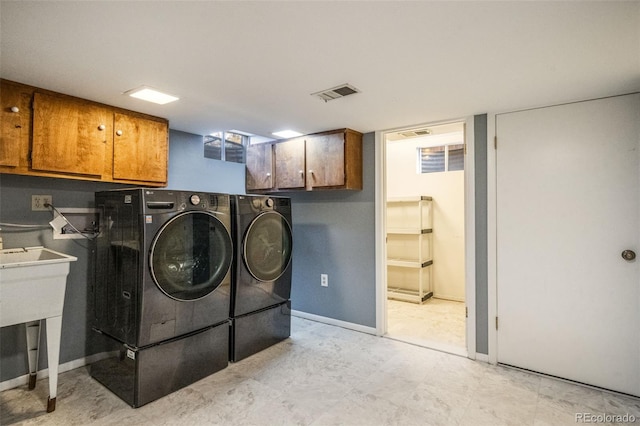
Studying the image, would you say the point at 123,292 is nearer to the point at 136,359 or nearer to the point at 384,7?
the point at 136,359

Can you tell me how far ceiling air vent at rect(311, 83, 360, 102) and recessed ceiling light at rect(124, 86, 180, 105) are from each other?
1.03 meters

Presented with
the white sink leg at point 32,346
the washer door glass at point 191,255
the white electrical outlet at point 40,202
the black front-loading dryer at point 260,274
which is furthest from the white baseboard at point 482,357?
the white electrical outlet at point 40,202

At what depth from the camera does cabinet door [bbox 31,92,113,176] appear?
84.1 inches

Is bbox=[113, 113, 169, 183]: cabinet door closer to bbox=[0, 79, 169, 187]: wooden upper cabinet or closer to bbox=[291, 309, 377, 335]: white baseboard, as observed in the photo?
bbox=[0, 79, 169, 187]: wooden upper cabinet

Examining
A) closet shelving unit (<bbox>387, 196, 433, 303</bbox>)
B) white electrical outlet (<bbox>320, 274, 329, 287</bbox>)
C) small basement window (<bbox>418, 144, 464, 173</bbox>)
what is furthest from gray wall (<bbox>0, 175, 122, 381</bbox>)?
small basement window (<bbox>418, 144, 464, 173</bbox>)

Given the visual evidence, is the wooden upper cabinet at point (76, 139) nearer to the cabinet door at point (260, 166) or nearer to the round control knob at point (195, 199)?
the round control knob at point (195, 199)

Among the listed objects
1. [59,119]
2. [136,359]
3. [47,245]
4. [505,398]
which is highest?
[59,119]

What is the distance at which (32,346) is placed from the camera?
88.3 inches

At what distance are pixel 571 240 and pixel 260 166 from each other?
2.94 m

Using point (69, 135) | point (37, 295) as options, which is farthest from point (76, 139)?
point (37, 295)

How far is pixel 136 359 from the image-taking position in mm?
2057

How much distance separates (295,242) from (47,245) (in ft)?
7.42

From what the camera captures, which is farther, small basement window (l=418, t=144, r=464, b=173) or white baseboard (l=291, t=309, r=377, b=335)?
small basement window (l=418, t=144, r=464, b=173)

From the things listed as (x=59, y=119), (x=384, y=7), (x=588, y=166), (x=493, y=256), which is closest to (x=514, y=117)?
(x=588, y=166)
